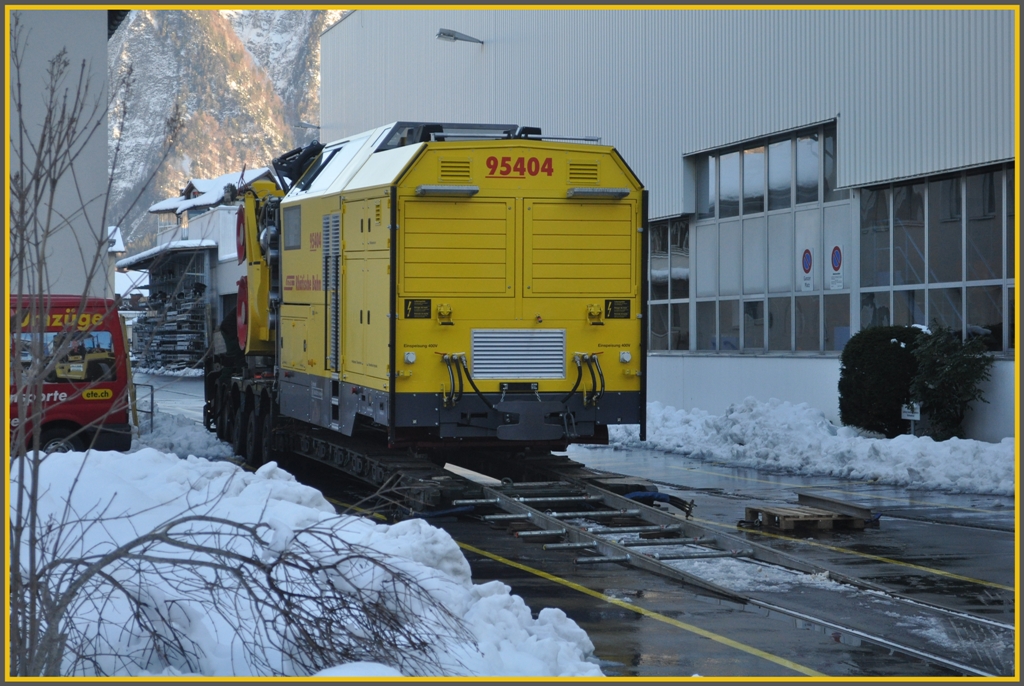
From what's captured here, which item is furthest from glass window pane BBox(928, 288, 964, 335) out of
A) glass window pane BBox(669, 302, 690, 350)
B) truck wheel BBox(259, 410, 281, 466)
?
truck wheel BBox(259, 410, 281, 466)

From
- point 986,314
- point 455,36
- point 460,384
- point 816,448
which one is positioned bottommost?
point 816,448

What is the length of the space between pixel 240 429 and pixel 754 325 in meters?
11.5

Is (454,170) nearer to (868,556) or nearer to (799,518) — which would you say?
(799,518)

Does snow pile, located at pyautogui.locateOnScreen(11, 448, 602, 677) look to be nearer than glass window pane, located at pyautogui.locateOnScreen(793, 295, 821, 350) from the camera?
Yes

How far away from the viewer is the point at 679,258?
92.0 ft

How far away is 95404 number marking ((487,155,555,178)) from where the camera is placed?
13.0m

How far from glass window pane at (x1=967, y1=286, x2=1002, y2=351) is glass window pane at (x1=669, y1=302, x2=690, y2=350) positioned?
8.82 meters

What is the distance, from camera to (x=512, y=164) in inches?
512

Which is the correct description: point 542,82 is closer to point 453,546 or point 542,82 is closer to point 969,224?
point 969,224

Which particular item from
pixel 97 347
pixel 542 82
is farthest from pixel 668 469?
pixel 542 82

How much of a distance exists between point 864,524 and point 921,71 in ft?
33.6

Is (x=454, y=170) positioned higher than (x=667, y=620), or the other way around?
(x=454, y=170)

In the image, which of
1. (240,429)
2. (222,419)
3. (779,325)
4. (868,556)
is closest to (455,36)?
(779,325)

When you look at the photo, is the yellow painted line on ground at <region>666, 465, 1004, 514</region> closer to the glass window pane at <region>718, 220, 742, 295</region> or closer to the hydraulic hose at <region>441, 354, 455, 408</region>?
the hydraulic hose at <region>441, 354, 455, 408</region>
